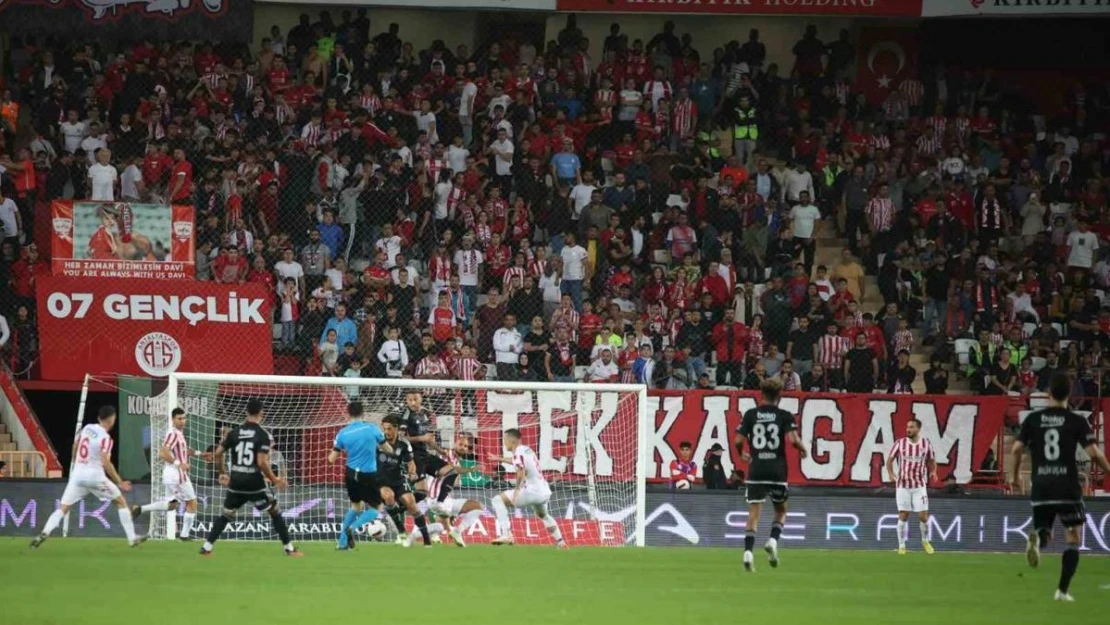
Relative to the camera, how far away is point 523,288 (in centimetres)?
2802

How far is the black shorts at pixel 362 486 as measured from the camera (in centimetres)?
2019

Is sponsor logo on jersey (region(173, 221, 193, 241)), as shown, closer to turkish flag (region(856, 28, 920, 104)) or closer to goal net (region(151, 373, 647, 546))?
goal net (region(151, 373, 647, 546))

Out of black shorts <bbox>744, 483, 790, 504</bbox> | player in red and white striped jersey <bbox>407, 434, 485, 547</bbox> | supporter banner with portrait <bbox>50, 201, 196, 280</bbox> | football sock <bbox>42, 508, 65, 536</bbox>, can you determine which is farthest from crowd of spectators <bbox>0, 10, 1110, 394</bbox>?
black shorts <bbox>744, 483, 790, 504</bbox>

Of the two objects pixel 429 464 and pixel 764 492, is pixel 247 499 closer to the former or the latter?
pixel 429 464

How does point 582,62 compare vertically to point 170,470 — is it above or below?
above

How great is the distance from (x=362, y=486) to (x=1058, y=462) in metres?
8.72

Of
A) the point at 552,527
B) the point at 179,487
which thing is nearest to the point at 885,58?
the point at 552,527

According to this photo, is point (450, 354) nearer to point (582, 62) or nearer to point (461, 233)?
point (461, 233)

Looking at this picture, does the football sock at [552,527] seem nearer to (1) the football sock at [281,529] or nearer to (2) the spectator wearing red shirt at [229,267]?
(1) the football sock at [281,529]

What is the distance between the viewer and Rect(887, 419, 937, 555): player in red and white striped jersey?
2444 centimetres

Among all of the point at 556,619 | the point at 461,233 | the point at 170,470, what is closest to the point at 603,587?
the point at 556,619

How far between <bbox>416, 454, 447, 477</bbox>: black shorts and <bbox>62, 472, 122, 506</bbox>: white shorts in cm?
380

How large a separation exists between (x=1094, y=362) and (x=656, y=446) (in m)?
7.25

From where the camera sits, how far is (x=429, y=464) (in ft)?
72.9
